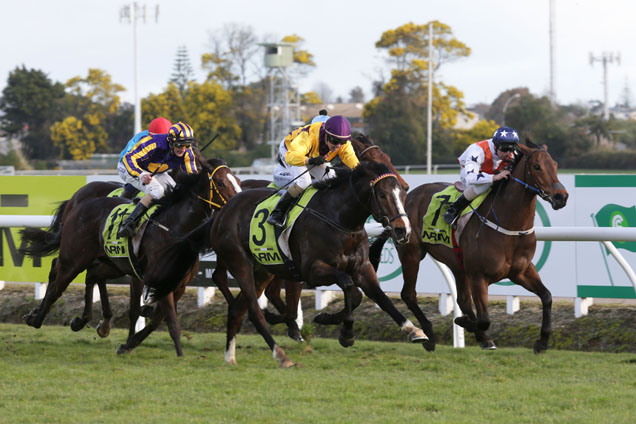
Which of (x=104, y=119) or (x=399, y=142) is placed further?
(x=104, y=119)

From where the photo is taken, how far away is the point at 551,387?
475 cm

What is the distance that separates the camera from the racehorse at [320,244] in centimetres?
534

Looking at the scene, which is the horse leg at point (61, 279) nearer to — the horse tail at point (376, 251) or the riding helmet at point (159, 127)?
the riding helmet at point (159, 127)

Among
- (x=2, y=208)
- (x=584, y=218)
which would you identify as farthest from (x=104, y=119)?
(x=584, y=218)

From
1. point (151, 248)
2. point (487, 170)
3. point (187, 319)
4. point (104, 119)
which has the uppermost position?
point (104, 119)

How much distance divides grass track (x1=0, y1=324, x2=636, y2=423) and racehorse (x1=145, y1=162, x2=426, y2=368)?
1.15ft

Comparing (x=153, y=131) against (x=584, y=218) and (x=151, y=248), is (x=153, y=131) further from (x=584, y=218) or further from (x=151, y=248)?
(x=584, y=218)

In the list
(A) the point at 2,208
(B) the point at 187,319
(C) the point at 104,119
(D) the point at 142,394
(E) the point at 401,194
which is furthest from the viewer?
(C) the point at 104,119

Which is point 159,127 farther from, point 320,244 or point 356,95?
point 356,95

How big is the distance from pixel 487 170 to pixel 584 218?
136 cm

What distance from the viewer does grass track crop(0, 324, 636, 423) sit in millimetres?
4191

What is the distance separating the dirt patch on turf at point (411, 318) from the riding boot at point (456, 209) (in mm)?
1330

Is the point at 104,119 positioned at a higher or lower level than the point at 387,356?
higher

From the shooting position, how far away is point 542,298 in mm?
6145
